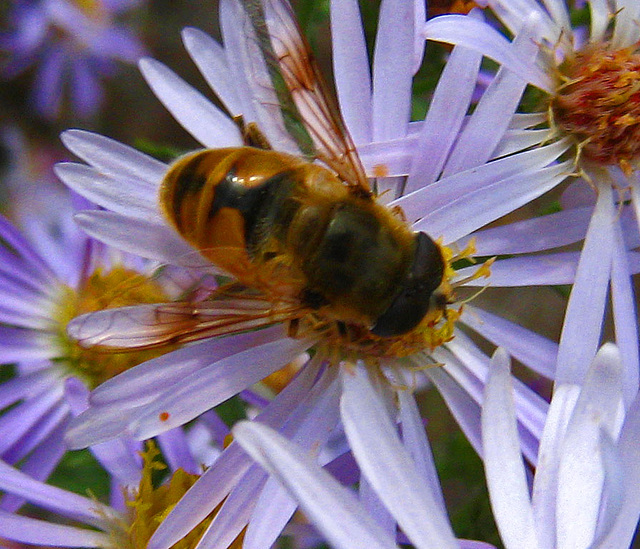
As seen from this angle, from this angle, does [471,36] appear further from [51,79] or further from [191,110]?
[51,79]

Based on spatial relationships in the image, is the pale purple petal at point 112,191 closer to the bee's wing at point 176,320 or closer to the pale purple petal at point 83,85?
the bee's wing at point 176,320

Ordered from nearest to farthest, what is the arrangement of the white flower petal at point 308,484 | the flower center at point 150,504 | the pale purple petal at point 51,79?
the white flower petal at point 308,484 → the flower center at point 150,504 → the pale purple petal at point 51,79

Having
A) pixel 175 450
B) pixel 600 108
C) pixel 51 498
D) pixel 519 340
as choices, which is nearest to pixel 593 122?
pixel 600 108

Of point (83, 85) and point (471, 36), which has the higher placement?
point (471, 36)

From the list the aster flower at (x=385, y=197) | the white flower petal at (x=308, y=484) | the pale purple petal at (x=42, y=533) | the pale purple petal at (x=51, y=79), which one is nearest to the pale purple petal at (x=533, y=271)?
the aster flower at (x=385, y=197)

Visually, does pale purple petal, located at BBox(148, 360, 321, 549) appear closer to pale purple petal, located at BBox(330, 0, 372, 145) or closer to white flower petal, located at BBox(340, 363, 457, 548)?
white flower petal, located at BBox(340, 363, 457, 548)

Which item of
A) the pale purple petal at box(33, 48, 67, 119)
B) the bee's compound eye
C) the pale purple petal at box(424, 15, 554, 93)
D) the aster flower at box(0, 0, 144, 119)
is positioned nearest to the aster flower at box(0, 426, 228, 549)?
the bee's compound eye
